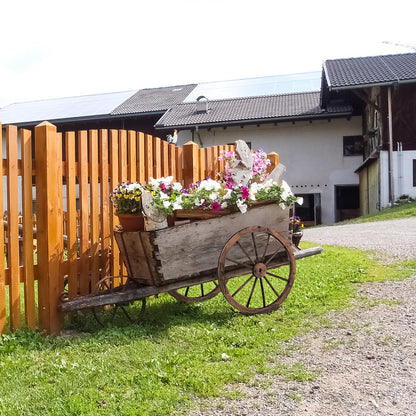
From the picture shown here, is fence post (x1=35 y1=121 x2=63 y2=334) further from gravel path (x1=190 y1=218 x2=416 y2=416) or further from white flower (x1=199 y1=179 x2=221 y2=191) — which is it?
gravel path (x1=190 y1=218 x2=416 y2=416)

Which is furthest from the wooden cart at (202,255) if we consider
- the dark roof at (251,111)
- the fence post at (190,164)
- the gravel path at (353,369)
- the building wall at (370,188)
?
the dark roof at (251,111)

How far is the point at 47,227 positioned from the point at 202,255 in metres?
1.34

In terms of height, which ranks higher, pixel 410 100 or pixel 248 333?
pixel 410 100

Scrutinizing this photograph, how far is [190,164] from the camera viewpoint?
5633 millimetres

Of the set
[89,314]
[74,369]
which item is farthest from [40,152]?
[74,369]

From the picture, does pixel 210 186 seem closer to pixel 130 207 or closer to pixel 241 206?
pixel 241 206

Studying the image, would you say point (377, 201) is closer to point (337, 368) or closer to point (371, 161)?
point (371, 161)

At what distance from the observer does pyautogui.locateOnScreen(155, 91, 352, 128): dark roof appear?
21516 mm

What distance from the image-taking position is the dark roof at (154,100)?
2503cm

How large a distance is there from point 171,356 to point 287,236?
6.25ft

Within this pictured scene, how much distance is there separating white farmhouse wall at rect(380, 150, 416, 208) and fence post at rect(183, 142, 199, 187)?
13410mm

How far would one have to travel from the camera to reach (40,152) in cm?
393

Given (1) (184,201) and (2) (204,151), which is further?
(2) (204,151)

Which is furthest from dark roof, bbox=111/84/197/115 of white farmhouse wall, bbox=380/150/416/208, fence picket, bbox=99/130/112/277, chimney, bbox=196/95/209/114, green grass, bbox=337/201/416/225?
fence picket, bbox=99/130/112/277
